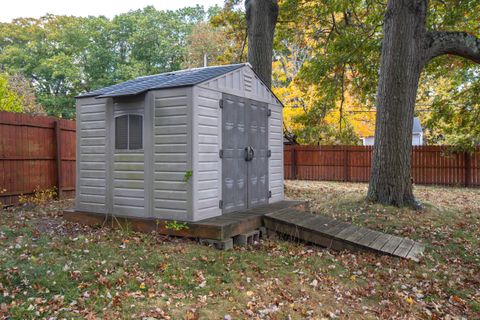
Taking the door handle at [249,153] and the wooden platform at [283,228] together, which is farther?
the door handle at [249,153]

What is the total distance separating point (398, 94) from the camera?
8781 mm

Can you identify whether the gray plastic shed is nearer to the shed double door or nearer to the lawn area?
the shed double door

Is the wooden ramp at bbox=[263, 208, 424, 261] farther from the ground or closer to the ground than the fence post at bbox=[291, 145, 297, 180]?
closer to the ground

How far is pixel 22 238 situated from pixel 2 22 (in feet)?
116

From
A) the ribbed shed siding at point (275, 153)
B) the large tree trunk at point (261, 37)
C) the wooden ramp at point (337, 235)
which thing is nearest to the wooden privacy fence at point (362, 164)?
the large tree trunk at point (261, 37)

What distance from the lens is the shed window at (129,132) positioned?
20.6ft

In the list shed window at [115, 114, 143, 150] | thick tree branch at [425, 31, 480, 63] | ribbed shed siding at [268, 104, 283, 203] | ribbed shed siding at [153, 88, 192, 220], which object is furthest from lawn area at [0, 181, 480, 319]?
thick tree branch at [425, 31, 480, 63]

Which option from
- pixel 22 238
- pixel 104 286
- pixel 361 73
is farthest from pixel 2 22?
pixel 104 286

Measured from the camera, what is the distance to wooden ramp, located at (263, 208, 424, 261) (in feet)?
19.5

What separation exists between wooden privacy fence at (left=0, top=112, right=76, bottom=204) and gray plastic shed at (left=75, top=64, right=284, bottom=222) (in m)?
2.94

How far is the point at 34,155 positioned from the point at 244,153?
5.78 metres

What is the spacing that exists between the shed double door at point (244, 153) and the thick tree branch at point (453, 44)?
445cm

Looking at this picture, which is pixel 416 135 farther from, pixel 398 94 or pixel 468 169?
pixel 398 94

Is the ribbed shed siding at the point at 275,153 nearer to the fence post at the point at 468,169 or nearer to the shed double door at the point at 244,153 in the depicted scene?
the shed double door at the point at 244,153
